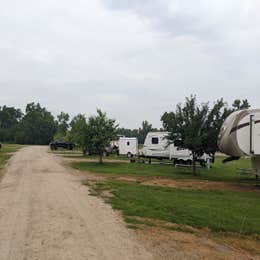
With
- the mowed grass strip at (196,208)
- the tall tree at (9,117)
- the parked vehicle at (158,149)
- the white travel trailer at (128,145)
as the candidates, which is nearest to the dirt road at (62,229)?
the mowed grass strip at (196,208)

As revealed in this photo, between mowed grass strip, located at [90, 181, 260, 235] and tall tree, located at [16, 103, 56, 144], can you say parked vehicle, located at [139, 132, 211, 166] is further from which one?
tall tree, located at [16, 103, 56, 144]

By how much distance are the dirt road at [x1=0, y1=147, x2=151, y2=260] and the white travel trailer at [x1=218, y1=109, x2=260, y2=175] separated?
278 inches

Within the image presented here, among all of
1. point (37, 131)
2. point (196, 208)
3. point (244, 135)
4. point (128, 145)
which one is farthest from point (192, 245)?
point (37, 131)

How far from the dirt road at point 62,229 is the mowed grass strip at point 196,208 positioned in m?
0.92

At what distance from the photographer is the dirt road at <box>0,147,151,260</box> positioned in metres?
5.68

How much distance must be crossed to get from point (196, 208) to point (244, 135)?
20.1 ft

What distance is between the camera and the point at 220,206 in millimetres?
11188

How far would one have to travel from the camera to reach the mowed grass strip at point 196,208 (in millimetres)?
8586

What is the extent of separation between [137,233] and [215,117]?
15.9 metres

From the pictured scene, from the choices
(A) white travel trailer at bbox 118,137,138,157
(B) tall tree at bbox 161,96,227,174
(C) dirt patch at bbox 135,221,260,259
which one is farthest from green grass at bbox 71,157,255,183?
(C) dirt patch at bbox 135,221,260,259

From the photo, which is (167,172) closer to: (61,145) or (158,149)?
(158,149)

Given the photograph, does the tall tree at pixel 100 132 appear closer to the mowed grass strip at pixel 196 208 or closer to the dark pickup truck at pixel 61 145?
the mowed grass strip at pixel 196 208

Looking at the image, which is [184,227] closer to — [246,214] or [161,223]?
[161,223]

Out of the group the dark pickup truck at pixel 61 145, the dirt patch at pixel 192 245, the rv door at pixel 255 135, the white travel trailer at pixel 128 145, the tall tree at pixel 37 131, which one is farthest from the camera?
the tall tree at pixel 37 131
